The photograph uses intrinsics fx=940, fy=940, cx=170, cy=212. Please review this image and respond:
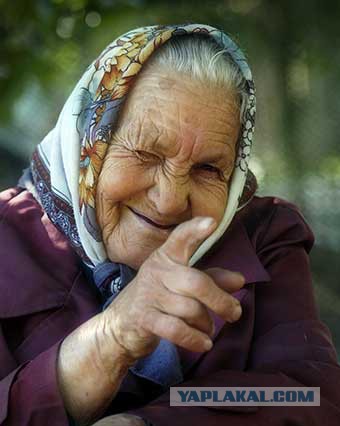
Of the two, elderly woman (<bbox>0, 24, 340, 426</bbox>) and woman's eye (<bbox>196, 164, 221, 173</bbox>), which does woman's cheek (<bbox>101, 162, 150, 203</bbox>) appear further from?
woman's eye (<bbox>196, 164, 221, 173</bbox>)

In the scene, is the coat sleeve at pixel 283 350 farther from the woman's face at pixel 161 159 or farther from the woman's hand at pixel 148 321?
Answer: the woman's face at pixel 161 159

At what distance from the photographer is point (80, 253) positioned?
2.70m

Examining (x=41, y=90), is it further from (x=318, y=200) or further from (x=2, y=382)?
(x=2, y=382)

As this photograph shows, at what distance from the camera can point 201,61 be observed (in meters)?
2.52

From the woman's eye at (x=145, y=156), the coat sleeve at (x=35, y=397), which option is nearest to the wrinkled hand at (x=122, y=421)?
the coat sleeve at (x=35, y=397)

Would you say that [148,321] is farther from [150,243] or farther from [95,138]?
[95,138]

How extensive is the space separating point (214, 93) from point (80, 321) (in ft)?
2.39

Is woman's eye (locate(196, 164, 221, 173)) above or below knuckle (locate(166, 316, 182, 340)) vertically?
above

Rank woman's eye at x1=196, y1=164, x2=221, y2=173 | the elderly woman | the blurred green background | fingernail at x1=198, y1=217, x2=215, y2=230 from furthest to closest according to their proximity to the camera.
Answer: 1. the blurred green background
2. woman's eye at x1=196, y1=164, x2=221, y2=173
3. the elderly woman
4. fingernail at x1=198, y1=217, x2=215, y2=230

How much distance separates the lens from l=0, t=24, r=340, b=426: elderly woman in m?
2.29

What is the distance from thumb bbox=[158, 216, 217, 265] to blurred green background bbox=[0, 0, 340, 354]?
3.06 metres

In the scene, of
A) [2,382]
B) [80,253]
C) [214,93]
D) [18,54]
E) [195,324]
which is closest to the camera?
[195,324]

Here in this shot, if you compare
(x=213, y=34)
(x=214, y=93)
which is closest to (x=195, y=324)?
(x=214, y=93)

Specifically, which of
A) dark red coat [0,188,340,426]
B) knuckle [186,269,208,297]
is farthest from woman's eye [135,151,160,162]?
knuckle [186,269,208,297]
